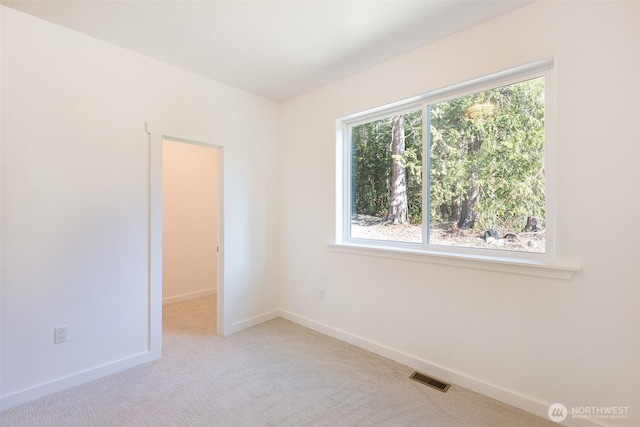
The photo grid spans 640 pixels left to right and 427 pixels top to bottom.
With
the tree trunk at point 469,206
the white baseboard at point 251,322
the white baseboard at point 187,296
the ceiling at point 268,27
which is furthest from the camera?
the white baseboard at point 187,296

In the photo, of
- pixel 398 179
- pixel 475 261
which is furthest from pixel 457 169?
pixel 475 261

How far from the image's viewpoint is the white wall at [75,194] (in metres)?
1.95

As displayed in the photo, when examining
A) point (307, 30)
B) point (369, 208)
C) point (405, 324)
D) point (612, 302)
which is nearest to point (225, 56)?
point (307, 30)

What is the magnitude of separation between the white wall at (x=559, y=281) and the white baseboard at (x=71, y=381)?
2.00 meters

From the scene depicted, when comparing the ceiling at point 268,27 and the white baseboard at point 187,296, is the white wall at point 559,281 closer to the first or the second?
the ceiling at point 268,27

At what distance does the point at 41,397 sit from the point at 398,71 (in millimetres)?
3656

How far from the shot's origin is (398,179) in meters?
2.73

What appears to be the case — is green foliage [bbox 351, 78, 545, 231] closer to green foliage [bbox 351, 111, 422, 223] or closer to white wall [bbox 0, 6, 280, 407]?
green foliage [bbox 351, 111, 422, 223]

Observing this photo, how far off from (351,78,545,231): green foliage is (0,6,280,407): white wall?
214 cm

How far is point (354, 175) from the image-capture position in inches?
123

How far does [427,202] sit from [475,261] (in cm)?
63

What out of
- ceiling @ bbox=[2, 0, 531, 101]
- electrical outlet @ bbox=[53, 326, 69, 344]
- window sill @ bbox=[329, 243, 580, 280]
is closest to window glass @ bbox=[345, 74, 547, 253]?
window sill @ bbox=[329, 243, 580, 280]

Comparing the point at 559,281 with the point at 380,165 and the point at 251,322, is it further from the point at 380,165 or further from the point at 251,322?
the point at 251,322

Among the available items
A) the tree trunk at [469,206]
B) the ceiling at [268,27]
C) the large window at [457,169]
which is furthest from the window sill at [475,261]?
the ceiling at [268,27]
